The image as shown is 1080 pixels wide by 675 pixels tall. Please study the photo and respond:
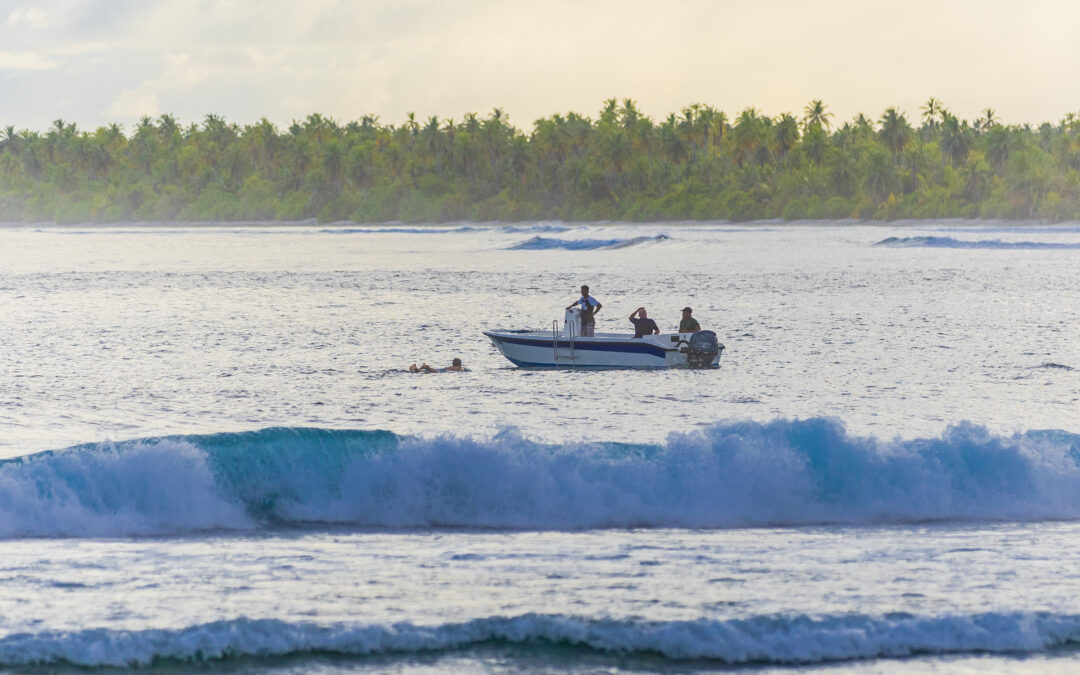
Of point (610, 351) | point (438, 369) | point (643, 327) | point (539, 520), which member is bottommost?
point (438, 369)

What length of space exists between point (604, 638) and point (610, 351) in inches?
676

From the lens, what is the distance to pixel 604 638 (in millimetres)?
8172

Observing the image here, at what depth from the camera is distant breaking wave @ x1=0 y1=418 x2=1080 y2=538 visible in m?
11.8

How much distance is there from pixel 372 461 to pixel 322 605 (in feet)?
13.3

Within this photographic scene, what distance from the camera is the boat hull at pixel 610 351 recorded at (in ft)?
82.5

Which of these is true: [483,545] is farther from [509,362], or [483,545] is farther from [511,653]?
[509,362]

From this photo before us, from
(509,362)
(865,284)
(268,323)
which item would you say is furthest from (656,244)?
(509,362)

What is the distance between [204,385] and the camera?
23.3 m

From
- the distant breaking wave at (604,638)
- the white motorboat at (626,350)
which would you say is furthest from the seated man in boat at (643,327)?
the distant breaking wave at (604,638)

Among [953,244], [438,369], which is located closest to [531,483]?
[438,369]

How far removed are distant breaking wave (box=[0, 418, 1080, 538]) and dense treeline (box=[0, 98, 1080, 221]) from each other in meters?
124

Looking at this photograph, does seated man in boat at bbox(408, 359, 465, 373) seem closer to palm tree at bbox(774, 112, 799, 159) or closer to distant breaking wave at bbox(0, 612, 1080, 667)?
distant breaking wave at bbox(0, 612, 1080, 667)

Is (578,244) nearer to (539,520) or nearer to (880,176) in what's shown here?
(880,176)

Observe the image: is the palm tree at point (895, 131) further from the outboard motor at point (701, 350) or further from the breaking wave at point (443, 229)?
the outboard motor at point (701, 350)
